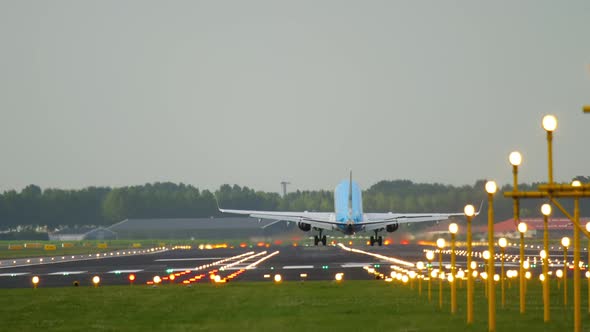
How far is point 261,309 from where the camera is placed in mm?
35156

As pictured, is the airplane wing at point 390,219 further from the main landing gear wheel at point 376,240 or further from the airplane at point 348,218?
the main landing gear wheel at point 376,240

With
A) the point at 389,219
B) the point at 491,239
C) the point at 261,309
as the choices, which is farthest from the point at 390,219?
the point at 491,239

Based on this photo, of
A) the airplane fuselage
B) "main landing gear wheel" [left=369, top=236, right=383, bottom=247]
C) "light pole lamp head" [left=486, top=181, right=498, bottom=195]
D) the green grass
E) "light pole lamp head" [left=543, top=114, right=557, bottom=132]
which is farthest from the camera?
"main landing gear wheel" [left=369, top=236, right=383, bottom=247]

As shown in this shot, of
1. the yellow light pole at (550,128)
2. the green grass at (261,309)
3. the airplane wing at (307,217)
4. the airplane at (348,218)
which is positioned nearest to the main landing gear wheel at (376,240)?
the airplane at (348,218)

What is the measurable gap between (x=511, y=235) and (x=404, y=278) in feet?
395

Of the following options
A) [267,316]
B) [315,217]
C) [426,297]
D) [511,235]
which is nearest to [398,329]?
[267,316]

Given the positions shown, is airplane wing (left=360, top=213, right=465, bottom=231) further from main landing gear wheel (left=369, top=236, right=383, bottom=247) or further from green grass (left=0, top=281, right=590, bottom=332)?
green grass (left=0, top=281, right=590, bottom=332)

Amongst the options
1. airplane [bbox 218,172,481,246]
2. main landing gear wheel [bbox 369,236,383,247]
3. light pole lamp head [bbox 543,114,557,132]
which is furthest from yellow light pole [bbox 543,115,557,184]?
main landing gear wheel [bbox 369,236,383,247]

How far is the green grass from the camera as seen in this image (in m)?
28.8

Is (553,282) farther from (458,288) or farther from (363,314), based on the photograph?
(363,314)

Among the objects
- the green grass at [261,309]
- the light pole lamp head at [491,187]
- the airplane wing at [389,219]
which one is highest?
the airplane wing at [389,219]

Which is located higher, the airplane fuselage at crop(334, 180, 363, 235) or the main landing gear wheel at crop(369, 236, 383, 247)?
the airplane fuselage at crop(334, 180, 363, 235)

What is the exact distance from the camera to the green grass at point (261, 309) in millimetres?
28750

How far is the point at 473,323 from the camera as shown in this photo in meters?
27.9
